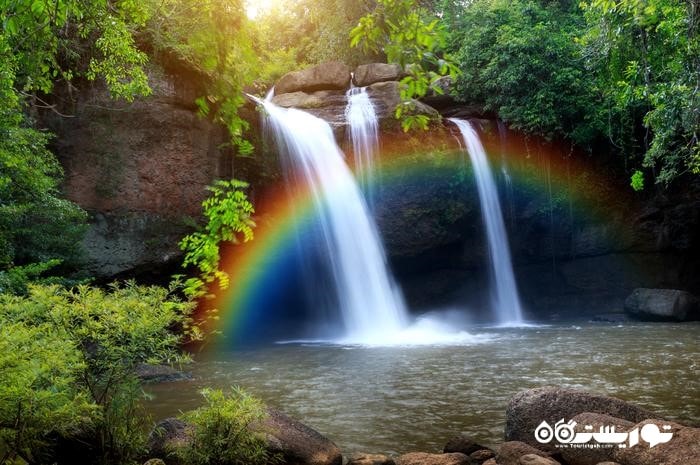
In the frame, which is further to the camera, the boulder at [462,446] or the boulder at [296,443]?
the boulder at [462,446]

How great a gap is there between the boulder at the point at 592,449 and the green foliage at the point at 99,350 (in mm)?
3390

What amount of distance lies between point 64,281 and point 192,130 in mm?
5041

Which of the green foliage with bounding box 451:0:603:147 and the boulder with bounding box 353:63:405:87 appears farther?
the boulder with bounding box 353:63:405:87

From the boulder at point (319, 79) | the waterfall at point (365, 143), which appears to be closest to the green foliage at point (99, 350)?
the waterfall at point (365, 143)

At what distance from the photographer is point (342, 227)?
16500 millimetres

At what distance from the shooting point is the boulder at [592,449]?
4.38m

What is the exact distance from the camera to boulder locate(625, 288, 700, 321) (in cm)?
1641

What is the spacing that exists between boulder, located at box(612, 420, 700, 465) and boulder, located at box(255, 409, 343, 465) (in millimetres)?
2309

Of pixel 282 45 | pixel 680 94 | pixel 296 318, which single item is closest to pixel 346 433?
pixel 680 94

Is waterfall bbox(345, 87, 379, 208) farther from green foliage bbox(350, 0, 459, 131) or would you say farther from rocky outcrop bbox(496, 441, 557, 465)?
green foliage bbox(350, 0, 459, 131)

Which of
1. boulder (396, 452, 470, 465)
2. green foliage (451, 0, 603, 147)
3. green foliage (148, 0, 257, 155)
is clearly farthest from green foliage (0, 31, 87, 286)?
green foliage (451, 0, 603, 147)

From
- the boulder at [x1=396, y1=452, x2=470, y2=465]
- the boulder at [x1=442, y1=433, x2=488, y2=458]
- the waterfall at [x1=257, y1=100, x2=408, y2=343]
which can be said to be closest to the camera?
the boulder at [x1=396, y1=452, x2=470, y2=465]

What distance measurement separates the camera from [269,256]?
15906 mm

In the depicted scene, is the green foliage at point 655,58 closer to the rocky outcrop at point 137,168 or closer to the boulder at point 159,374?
the rocky outcrop at point 137,168
